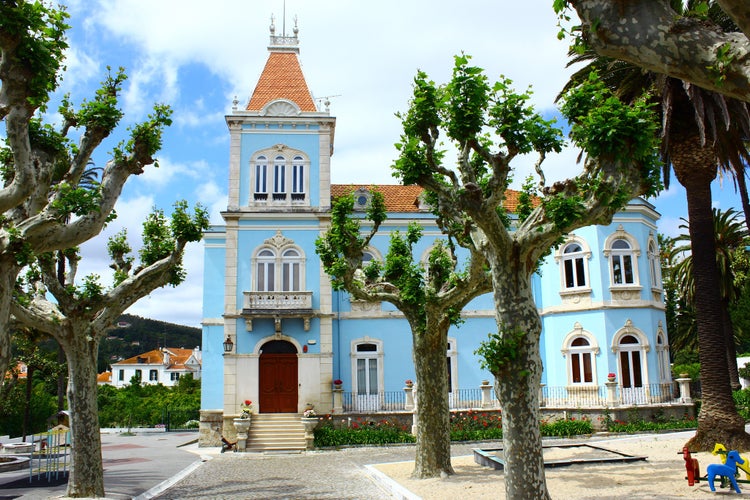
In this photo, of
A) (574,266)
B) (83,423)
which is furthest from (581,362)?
(83,423)

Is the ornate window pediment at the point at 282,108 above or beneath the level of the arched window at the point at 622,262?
above

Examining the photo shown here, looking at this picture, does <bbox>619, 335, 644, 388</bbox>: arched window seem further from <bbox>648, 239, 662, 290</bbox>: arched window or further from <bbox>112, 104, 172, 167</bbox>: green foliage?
<bbox>112, 104, 172, 167</bbox>: green foliage

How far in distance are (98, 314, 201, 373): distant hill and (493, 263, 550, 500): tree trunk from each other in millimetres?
98820

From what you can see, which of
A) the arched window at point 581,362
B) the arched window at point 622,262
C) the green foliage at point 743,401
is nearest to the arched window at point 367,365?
the arched window at point 581,362

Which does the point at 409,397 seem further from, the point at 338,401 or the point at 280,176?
the point at 280,176

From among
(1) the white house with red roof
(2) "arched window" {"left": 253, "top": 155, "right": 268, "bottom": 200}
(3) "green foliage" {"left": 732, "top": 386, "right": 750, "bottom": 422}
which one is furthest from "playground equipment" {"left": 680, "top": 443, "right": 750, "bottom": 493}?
(1) the white house with red roof

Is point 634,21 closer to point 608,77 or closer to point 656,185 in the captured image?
point 656,185

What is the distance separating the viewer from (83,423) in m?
13.8

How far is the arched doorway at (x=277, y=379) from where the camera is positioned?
2594 cm

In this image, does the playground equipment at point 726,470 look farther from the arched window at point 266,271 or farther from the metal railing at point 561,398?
the arched window at point 266,271

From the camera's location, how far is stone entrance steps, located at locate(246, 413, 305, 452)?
23781 mm

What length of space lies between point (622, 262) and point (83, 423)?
72.6 ft

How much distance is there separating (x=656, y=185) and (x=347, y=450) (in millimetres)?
15598

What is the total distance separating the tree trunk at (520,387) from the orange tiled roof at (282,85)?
1967cm
